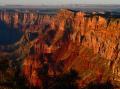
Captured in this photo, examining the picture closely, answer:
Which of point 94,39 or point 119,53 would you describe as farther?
point 94,39

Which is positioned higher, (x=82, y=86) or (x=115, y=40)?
(x=115, y=40)

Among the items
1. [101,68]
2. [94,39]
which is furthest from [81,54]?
[101,68]

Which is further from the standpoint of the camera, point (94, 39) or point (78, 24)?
point (78, 24)

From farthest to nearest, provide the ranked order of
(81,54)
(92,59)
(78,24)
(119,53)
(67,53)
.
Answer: (78,24)
(67,53)
(81,54)
(92,59)
(119,53)

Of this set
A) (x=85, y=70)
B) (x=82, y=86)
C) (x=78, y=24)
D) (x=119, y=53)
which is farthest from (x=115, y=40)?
(x=78, y=24)

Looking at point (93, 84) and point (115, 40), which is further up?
point (115, 40)

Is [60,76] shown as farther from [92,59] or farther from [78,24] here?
[78,24]

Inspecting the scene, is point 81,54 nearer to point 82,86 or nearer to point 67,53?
point 67,53

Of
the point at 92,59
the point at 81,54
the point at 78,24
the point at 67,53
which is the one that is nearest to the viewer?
the point at 92,59

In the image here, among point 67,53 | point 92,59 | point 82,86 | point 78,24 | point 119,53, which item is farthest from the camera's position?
point 78,24
